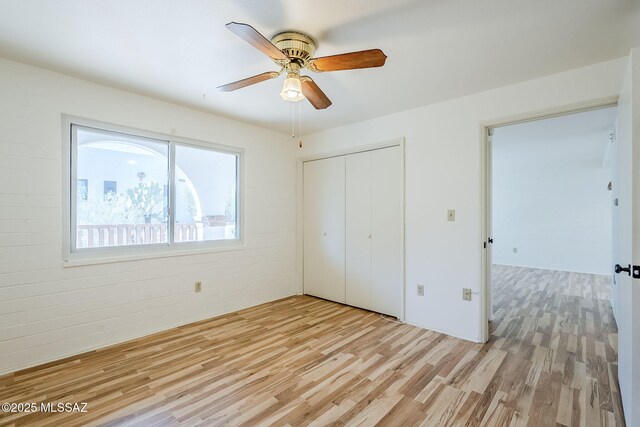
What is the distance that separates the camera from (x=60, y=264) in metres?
2.47

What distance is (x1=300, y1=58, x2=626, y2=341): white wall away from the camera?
2691 millimetres

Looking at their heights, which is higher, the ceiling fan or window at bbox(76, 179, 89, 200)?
the ceiling fan

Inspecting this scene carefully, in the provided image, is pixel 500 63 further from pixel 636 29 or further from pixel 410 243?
pixel 410 243

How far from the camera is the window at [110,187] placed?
2787 mm

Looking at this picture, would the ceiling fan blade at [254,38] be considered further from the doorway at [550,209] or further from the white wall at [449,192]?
the doorway at [550,209]

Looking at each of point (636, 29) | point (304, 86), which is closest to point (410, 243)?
point (304, 86)

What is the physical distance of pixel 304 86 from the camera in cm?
212

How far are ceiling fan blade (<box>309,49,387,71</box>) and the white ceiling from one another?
0.23 m

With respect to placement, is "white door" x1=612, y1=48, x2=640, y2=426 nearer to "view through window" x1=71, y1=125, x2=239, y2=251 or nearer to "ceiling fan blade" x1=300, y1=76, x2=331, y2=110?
"ceiling fan blade" x1=300, y1=76, x2=331, y2=110

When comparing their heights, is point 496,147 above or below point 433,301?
above

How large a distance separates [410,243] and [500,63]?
188 centimetres

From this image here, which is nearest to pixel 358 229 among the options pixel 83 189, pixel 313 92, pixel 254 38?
pixel 313 92

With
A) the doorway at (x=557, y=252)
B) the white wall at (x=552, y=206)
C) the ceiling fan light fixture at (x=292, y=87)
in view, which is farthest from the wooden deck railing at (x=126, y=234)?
the white wall at (x=552, y=206)

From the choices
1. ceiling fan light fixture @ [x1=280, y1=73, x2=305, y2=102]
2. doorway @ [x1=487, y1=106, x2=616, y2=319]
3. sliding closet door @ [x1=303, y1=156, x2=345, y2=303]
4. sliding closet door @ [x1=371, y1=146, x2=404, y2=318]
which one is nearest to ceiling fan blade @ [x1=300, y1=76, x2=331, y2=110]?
ceiling fan light fixture @ [x1=280, y1=73, x2=305, y2=102]
